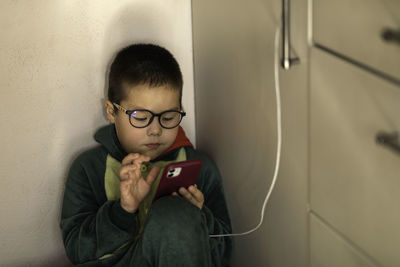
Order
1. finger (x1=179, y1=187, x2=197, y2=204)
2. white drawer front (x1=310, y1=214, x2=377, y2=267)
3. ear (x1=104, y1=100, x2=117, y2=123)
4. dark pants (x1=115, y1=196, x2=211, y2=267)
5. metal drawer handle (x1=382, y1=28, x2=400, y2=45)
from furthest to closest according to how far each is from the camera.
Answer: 1. ear (x1=104, y1=100, x2=117, y2=123)
2. finger (x1=179, y1=187, x2=197, y2=204)
3. dark pants (x1=115, y1=196, x2=211, y2=267)
4. white drawer front (x1=310, y1=214, x2=377, y2=267)
5. metal drawer handle (x1=382, y1=28, x2=400, y2=45)

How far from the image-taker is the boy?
1.25m

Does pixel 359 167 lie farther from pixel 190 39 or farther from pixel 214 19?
pixel 190 39

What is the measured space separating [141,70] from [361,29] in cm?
65

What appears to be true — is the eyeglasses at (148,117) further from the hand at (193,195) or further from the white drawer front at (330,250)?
the white drawer front at (330,250)

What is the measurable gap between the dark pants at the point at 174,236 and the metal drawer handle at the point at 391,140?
1.70 ft

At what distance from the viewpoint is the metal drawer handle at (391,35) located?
2.64ft

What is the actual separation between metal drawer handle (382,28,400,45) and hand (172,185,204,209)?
656mm

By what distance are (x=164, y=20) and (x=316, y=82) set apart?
0.69 meters

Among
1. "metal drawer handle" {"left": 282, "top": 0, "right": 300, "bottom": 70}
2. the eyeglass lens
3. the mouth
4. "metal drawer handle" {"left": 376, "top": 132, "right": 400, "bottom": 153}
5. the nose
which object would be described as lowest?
the mouth

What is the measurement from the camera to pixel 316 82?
3.41ft

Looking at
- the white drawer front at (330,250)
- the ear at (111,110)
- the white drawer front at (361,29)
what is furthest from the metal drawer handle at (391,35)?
the ear at (111,110)

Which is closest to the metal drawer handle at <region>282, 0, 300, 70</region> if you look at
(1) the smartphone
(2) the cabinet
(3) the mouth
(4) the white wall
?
(2) the cabinet

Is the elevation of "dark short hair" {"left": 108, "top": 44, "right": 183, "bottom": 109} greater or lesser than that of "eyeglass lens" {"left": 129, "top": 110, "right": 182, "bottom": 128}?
greater

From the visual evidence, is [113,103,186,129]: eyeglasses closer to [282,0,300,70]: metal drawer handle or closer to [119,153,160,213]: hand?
[119,153,160,213]: hand
